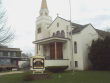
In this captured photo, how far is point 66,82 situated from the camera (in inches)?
596

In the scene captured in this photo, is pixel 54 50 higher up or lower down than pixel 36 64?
higher up

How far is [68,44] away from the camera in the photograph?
31562 millimetres

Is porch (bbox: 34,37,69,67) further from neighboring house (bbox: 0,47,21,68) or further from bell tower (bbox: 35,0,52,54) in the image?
neighboring house (bbox: 0,47,21,68)

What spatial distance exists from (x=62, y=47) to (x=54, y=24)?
228 inches

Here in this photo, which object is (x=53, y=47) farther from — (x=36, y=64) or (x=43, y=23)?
(x=36, y=64)

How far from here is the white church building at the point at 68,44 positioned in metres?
29.3

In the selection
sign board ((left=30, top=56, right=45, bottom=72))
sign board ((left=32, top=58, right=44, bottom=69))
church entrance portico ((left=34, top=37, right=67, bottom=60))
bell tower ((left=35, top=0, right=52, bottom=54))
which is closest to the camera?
sign board ((left=30, top=56, right=45, bottom=72))

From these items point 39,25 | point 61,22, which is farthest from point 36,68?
point 39,25

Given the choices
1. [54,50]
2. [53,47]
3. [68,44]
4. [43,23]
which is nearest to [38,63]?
[68,44]

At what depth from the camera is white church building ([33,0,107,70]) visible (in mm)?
29281

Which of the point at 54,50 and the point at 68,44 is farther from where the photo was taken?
the point at 54,50

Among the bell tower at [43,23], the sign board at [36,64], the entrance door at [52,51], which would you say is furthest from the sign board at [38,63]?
the bell tower at [43,23]

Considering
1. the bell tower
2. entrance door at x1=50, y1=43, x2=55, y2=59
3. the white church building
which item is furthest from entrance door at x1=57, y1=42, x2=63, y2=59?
the bell tower

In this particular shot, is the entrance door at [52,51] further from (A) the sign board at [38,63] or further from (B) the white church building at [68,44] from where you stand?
(A) the sign board at [38,63]
